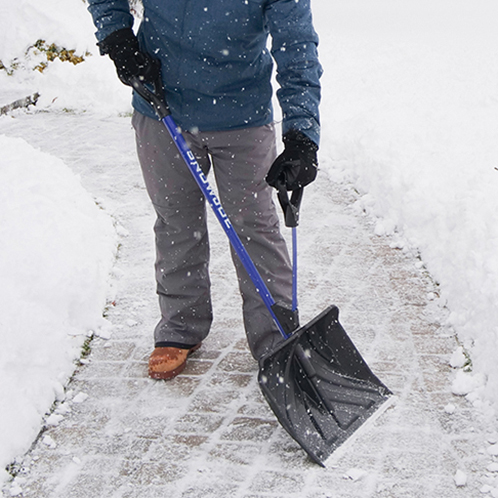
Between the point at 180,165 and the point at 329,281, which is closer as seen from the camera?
the point at 180,165

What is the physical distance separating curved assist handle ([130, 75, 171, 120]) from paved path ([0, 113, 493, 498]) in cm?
127

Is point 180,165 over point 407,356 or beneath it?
over

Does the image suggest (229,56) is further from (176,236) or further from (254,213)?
(176,236)

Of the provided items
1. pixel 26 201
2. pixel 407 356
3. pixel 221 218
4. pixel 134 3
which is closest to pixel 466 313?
pixel 407 356

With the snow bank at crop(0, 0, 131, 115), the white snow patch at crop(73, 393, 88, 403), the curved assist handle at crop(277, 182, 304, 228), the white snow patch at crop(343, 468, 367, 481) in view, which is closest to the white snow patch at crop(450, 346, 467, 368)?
the white snow patch at crop(343, 468, 367, 481)

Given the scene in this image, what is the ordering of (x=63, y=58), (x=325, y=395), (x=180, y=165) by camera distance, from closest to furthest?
1. (x=325, y=395)
2. (x=180, y=165)
3. (x=63, y=58)

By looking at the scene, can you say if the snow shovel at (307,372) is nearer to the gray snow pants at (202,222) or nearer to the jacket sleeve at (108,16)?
the gray snow pants at (202,222)

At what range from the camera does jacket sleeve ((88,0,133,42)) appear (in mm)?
2916

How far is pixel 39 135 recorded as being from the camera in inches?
289

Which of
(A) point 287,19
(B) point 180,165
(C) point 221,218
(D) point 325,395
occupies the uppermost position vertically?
(A) point 287,19

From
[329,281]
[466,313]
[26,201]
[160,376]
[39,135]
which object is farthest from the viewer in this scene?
[39,135]

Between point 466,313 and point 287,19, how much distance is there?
1.85 m

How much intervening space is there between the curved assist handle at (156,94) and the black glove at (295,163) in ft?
1.76

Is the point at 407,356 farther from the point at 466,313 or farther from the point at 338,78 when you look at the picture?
the point at 338,78
